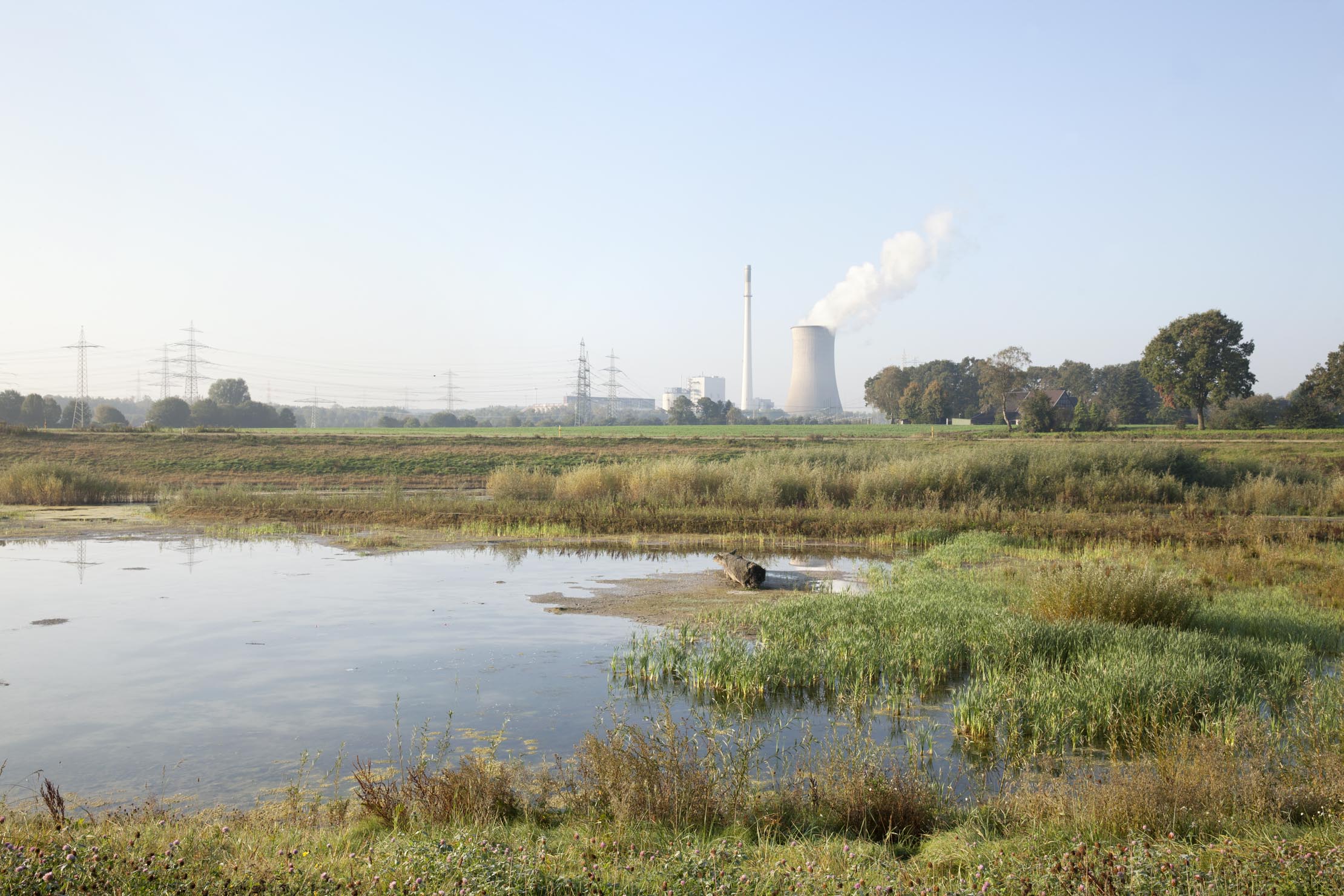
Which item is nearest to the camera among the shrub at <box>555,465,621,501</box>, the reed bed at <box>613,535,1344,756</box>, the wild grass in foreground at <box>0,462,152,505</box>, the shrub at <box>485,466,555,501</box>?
the reed bed at <box>613,535,1344,756</box>

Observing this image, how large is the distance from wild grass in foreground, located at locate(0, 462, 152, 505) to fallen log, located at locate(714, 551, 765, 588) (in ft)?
86.5

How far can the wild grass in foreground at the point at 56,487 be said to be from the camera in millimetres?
32469

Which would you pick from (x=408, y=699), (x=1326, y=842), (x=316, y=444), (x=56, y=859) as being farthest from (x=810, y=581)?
(x=316, y=444)

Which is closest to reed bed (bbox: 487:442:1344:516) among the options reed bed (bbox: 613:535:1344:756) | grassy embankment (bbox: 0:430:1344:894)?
grassy embankment (bbox: 0:430:1344:894)

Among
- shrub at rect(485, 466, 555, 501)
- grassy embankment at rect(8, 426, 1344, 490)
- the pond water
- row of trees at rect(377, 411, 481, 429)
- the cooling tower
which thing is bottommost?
the pond water

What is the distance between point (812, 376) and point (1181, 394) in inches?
3053

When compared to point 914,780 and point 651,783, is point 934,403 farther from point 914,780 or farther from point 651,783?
point 651,783

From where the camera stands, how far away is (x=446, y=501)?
97.5 ft

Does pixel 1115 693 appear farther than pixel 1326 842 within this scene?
Yes

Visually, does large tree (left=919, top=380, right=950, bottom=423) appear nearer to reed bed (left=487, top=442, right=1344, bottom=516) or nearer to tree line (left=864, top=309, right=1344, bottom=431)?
tree line (left=864, top=309, right=1344, bottom=431)

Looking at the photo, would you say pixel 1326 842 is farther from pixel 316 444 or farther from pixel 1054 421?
pixel 1054 421

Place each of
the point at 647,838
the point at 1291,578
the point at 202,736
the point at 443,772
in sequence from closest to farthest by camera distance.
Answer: the point at 647,838
the point at 443,772
the point at 202,736
the point at 1291,578

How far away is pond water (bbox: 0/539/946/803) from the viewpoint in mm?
8305

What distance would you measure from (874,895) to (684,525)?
68.9 ft
